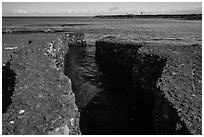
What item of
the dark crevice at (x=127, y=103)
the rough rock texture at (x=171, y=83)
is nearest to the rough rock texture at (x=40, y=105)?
the dark crevice at (x=127, y=103)

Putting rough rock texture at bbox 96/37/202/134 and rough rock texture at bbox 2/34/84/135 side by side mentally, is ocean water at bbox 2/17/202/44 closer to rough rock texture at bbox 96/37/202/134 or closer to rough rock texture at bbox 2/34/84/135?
rough rock texture at bbox 96/37/202/134

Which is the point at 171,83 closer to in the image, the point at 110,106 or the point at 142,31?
the point at 110,106

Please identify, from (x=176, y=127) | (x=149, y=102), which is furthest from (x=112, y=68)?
(x=176, y=127)

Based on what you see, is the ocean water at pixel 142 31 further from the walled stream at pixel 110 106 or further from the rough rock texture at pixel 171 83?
the rough rock texture at pixel 171 83

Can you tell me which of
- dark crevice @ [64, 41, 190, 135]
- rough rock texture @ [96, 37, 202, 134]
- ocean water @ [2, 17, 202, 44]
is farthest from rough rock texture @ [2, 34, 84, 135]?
ocean water @ [2, 17, 202, 44]

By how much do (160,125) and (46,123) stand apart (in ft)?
18.7

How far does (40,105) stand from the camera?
26.2 feet

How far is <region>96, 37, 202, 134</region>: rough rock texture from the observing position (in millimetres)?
8727

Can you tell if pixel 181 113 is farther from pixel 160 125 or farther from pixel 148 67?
pixel 148 67

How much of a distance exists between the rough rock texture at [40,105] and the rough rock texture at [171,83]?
13.3ft

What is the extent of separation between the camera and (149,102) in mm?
15383

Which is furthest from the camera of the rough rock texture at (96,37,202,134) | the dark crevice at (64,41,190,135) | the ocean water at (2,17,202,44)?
the ocean water at (2,17,202,44)

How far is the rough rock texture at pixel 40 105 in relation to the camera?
22.2ft

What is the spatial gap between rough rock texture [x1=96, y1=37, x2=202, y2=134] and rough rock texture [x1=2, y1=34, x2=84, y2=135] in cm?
404
